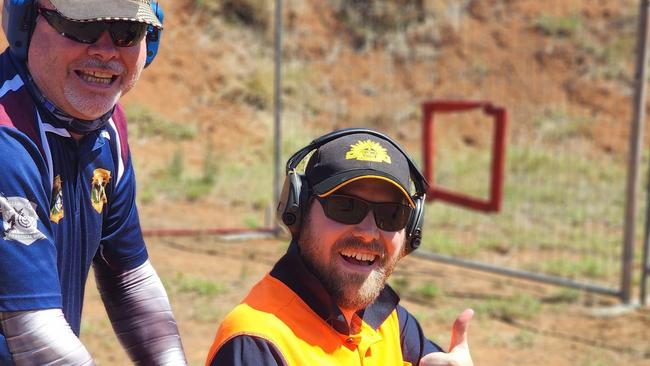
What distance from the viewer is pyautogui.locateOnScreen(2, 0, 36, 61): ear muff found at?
2.36m

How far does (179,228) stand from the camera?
10.4 metres

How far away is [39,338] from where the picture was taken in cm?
216

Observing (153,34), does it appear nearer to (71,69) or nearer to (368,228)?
(71,69)

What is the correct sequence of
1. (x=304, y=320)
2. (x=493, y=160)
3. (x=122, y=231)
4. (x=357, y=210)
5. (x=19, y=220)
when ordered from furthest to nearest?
(x=493, y=160) → (x=122, y=231) → (x=357, y=210) → (x=304, y=320) → (x=19, y=220)

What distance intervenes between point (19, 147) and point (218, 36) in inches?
658

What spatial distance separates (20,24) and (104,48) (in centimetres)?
21

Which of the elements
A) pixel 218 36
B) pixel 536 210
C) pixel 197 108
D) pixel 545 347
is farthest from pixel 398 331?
pixel 218 36

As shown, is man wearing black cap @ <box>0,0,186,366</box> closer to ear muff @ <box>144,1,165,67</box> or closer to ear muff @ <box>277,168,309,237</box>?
ear muff @ <box>144,1,165,67</box>

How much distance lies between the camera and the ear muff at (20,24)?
236 centimetres

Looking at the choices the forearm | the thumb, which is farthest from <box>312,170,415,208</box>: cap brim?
the forearm

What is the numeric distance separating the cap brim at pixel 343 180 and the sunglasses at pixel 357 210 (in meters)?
0.03

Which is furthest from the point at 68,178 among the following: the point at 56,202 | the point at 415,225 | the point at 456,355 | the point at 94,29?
the point at 456,355

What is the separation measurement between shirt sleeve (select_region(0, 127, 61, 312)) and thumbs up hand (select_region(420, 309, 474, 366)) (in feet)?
2.93

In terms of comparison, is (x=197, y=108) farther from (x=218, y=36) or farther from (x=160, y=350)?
(x=160, y=350)
